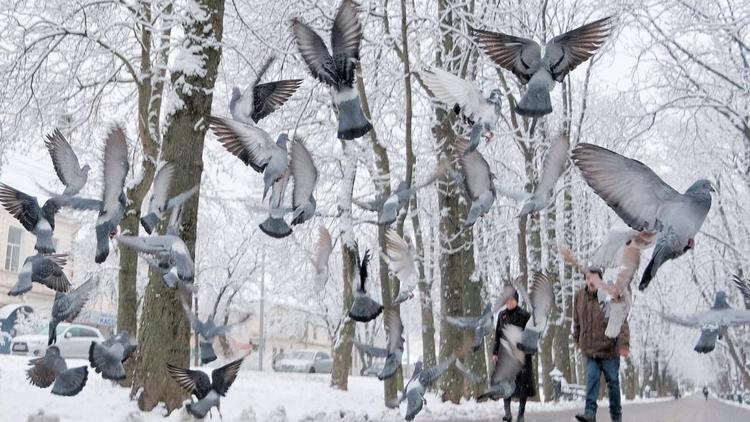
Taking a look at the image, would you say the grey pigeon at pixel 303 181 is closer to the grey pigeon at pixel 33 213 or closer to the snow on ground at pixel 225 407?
the grey pigeon at pixel 33 213

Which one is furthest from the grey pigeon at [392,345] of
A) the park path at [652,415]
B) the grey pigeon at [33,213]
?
the grey pigeon at [33,213]

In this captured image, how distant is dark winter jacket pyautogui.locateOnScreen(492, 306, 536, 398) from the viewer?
9523 millimetres

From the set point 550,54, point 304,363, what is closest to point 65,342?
point 304,363

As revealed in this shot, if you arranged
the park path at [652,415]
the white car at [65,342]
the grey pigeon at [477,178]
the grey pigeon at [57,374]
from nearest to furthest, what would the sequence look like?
the grey pigeon at [57,374] → the grey pigeon at [477,178] → the park path at [652,415] → the white car at [65,342]

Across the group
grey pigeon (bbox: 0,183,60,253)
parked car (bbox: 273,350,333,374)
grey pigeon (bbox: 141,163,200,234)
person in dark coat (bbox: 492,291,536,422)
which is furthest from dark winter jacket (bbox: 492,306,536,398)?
parked car (bbox: 273,350,333,374)

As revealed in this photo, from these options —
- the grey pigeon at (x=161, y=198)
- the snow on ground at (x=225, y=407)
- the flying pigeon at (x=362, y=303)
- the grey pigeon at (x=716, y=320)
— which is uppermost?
the grey pigeon at (x=161, y=198)

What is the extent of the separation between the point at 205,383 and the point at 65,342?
1991cm

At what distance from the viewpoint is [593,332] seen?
926 cm

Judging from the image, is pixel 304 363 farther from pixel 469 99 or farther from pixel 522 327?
pixel 469 99

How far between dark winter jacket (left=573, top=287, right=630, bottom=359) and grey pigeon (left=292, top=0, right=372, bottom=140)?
418cm

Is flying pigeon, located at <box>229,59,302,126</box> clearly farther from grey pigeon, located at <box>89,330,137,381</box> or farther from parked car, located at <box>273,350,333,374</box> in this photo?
parked car, located at <box>273,350,333,374</box>

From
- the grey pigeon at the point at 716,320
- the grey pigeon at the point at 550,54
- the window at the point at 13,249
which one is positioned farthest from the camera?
the window at the point at 13,249

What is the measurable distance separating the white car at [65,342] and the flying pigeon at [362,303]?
1843cm

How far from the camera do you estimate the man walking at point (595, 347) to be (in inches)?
360
